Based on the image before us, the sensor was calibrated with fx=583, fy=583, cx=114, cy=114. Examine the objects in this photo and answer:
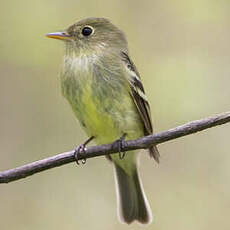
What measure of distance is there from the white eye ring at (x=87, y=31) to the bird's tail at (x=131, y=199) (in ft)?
4.22

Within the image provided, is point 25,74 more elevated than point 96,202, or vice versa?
point 25,74

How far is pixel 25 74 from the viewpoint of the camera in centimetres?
633

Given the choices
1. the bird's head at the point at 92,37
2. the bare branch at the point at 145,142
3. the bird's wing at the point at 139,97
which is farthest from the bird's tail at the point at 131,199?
the bare branch at the point at 145,142

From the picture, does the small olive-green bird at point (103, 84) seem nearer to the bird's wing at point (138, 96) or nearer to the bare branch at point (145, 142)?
the bird's wing at point (138, 96)

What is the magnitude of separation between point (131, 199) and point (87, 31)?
1618 mm

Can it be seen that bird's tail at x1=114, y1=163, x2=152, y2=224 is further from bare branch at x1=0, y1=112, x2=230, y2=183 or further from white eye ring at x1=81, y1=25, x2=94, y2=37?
bare branch at x1=0, y1=112, x2=230, y2=183

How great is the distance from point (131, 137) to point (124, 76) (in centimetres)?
51

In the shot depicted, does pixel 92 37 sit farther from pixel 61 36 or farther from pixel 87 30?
pixel 61 36

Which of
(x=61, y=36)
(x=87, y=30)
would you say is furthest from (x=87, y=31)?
(x=61, y=36)

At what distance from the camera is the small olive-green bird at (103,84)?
15.0ft

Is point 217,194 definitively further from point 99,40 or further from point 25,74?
point 25,74

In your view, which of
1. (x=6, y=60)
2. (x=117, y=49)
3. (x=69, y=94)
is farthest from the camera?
(x=6, y=60)

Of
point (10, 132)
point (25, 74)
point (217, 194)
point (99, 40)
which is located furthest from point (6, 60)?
point (217, 194)

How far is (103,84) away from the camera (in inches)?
181
